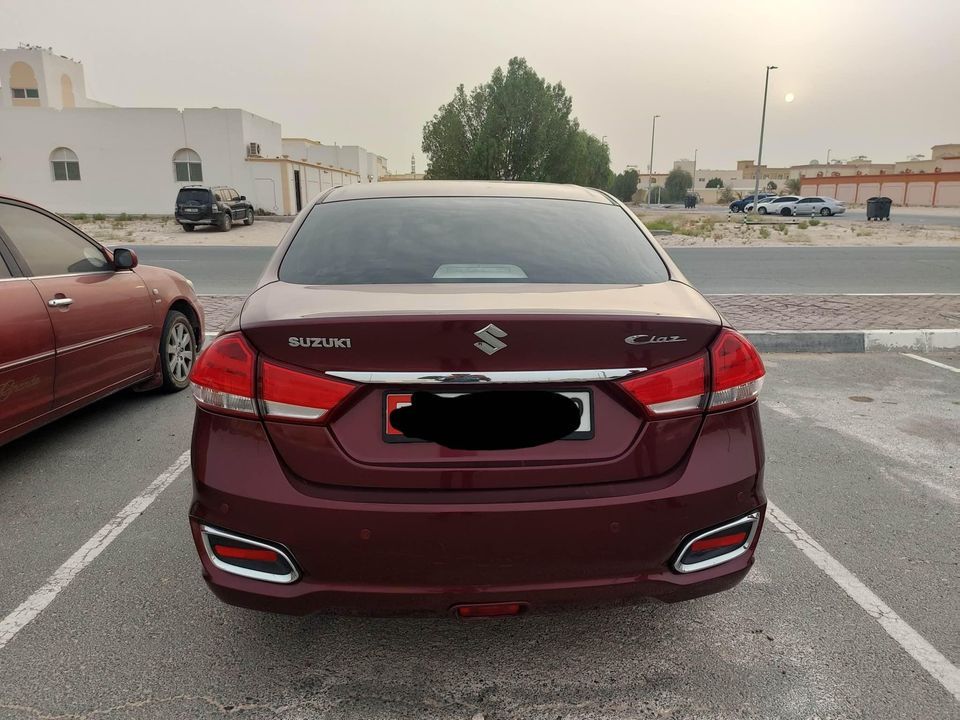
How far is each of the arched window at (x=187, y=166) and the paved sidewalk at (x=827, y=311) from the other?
34272 millimetres

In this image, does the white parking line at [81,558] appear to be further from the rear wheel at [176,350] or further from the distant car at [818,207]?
the distant car at [818,207]

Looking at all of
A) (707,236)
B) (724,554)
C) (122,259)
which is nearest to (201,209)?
(707,236)

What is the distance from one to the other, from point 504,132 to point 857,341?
3838 cm

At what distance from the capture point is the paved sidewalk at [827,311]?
8.12 metres

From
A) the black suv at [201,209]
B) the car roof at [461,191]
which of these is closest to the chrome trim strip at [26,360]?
the car roof at [461,191]

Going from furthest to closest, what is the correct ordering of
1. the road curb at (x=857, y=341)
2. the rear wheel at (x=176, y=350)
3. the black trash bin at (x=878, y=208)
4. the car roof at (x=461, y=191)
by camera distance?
the black trash bin at (x=878, y=208) → the road curb at (x=857, y=341) → the rear wheel at (x=176, y=350) → the car roof at (x=461, y=191)

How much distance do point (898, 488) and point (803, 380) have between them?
7.89 feet

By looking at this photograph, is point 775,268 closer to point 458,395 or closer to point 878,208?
point 458,395

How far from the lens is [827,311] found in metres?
9.05

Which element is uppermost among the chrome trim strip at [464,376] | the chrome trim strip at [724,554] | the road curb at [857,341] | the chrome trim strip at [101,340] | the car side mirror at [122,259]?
the car side mirror at [122,259]

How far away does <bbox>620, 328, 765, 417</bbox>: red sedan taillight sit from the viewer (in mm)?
2018

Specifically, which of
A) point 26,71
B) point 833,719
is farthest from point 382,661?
point 26,71

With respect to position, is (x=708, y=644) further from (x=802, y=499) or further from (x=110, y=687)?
(x=110, y=687)

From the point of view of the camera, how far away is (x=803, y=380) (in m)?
6.25
